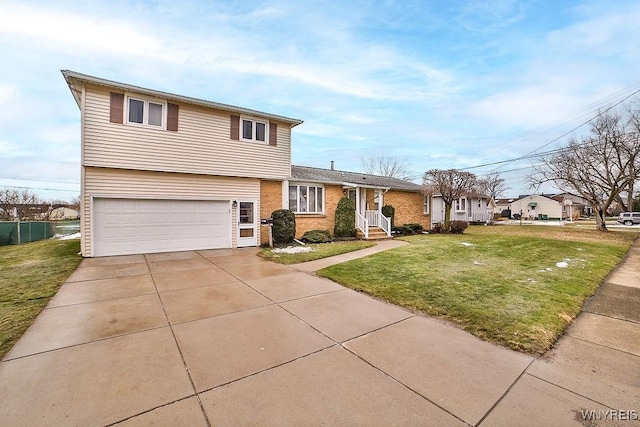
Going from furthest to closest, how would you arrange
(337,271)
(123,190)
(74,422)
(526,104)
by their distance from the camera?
(526,104) → (123,190) → (337,271) → (74,422)

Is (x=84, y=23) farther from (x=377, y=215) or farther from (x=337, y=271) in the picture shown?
(x=377, y=215)

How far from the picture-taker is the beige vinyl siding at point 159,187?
30.5ft

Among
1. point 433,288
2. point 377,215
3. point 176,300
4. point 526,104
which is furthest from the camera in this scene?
point 526,104

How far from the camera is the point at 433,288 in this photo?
582cm

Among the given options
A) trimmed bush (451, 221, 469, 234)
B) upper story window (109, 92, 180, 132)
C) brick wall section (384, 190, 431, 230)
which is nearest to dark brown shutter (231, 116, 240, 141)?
upper story window (109, 92, 180, 132)

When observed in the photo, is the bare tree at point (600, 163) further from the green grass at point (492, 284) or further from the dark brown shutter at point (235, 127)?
the dark brown shutter at point (235, 127)

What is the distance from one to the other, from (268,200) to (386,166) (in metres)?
30.7

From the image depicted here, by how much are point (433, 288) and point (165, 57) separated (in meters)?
13.0

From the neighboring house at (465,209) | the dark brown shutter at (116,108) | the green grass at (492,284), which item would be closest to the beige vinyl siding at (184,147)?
the dark brown shutter at (116,108)

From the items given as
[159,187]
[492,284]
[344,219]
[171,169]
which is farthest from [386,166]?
[492,284]

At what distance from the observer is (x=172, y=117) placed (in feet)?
34.1

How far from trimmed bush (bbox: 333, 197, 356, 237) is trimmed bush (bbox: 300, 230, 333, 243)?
948mm

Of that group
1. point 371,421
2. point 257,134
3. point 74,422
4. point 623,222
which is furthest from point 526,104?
point 623,222

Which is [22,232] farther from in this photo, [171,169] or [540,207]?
[540,207]
